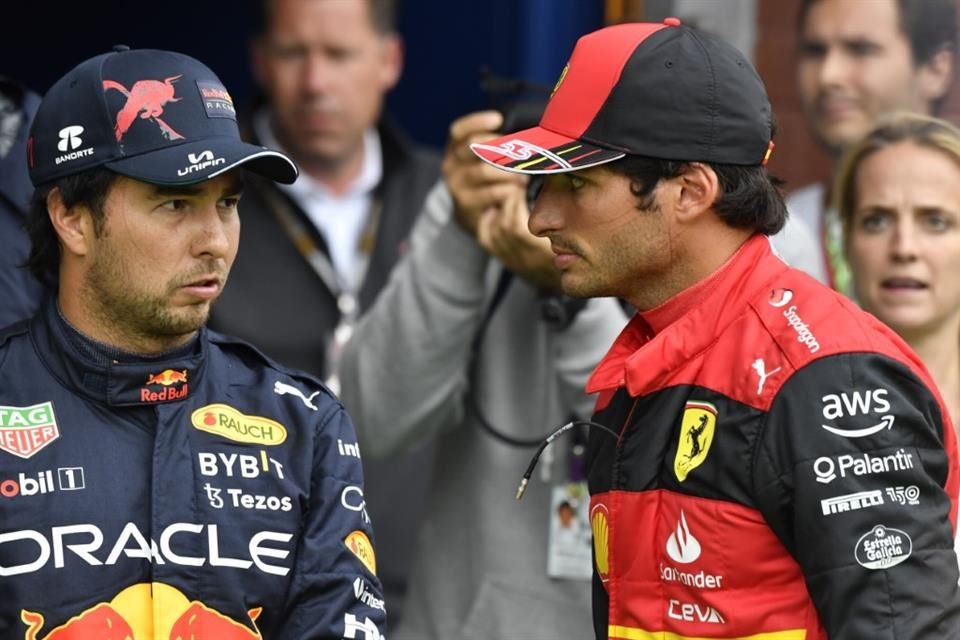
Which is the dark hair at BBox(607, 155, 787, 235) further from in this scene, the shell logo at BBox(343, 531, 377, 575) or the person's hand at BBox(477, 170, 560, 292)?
the person's hand at BBox(477, 170, 560, 292)

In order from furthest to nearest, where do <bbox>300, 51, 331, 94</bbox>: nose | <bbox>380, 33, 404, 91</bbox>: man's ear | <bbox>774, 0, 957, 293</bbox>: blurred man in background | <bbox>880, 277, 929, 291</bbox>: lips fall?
1. <bbox>380, 33, 404, 91</bbox>: man's ear
2. <bbox>300, 51, 331, 94</bbox>: nose
3. <bbox>774, 0, 957, 293</bbox>: blurred man in background
4. <bbox>880, 277, 929, 291</bbox>: lips

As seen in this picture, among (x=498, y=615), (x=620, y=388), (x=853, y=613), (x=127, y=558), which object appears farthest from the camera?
(x=498, y=615)

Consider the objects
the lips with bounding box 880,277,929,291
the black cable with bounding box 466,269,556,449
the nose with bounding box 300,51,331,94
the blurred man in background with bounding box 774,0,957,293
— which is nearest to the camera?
the lips with bounding box 880,277,929,291

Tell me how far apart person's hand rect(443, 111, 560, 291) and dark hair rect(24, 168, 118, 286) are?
3.54ft

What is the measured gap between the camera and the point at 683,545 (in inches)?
98.2

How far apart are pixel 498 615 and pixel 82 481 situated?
129cm

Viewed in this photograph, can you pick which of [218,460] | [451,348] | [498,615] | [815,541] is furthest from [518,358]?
[815,541]

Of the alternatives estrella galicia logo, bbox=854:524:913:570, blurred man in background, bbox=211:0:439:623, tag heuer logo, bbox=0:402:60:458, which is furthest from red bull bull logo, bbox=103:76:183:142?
blurred man in background, bbox=211:0:439:623

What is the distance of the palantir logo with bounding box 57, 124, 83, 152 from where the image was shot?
2.62 meters

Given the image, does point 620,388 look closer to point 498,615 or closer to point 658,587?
point 658,587

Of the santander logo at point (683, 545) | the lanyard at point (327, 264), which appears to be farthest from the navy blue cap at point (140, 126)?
the lanyard at point (327, 264)

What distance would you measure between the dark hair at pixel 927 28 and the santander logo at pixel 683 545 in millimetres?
2143

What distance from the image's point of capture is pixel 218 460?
2633 millimetres

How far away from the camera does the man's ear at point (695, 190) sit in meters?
2.61
